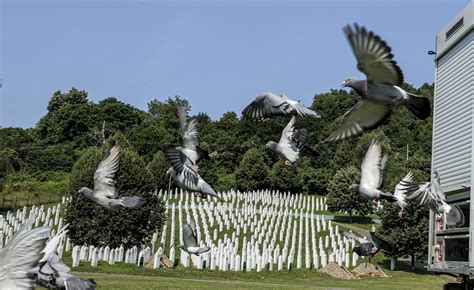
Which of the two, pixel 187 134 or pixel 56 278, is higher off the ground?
pixel 187 134

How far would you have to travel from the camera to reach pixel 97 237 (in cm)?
3581

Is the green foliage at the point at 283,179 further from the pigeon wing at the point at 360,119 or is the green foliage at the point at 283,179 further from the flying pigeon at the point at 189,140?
the pigeon wing at the point at 360,119

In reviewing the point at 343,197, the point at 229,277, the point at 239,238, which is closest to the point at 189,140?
the point at 229,277

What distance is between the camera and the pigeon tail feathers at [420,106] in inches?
340

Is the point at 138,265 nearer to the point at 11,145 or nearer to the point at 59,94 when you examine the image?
the point at 11,145

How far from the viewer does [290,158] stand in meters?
12.1

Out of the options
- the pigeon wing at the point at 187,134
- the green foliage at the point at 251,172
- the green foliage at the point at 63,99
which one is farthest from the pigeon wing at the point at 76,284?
the green foliage at the point at 63,99

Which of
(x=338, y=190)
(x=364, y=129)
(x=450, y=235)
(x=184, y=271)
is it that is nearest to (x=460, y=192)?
(x=450, y=235)

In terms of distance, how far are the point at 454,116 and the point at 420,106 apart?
6.04m

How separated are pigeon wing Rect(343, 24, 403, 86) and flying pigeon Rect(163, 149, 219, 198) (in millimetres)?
4699

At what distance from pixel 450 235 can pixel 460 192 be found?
0.96m

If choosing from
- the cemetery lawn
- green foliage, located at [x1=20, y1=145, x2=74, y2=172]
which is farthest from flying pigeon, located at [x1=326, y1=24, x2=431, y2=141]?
green foliage, located at [x1=20, y1=145, x2=74, y2=172]

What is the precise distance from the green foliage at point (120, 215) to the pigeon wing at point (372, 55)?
27579mm

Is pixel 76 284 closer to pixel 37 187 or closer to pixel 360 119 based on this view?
pixel 360 119
